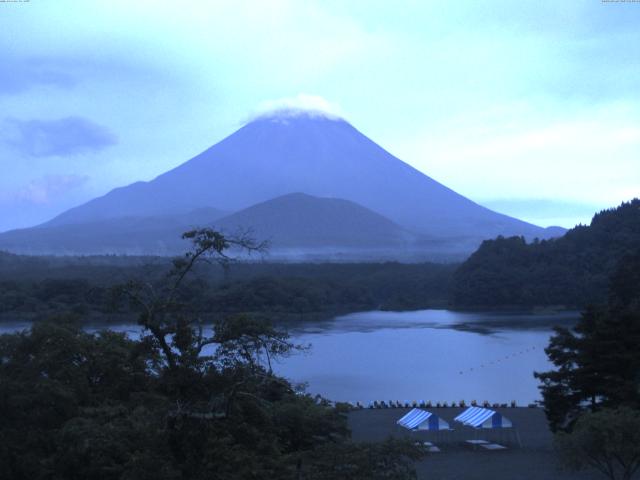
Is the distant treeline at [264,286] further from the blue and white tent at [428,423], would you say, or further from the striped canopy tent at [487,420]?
the striped canopy tent at [487,420]

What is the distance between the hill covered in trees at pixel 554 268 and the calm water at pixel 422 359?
3.59 meters

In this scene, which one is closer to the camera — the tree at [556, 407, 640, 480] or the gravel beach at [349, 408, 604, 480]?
the tree at [556, 407, 640, 480]

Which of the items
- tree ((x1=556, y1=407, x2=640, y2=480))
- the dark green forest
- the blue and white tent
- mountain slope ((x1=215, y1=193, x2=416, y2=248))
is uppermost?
mountain slope ((x1=215, y1=193, x2=416, y2=248))

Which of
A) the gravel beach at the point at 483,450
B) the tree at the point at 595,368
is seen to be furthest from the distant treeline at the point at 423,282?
the tree at the point at 595,368

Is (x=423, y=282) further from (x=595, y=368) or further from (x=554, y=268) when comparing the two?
(x=595, y=368)

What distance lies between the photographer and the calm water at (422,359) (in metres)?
14.2

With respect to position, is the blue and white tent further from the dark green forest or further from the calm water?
the dark green forest

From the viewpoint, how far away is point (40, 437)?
439cm

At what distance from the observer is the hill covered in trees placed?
32.6 m

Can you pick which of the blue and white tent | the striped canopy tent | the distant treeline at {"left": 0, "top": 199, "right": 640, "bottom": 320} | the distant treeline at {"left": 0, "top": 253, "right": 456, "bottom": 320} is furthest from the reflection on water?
the distant treeline at {"left": 0, "top": 199, "right": 640, "bottom": 320}

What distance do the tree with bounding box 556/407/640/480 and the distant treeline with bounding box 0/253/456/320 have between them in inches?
589

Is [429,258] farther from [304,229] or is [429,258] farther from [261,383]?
[261,383]

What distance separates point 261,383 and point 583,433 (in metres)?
3.44

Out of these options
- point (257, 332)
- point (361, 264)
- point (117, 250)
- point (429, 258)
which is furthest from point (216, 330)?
point (429, 258)
